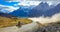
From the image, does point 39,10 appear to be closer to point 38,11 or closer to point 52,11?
point 38,11

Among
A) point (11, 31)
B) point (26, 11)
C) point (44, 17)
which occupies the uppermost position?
point (26, 11)

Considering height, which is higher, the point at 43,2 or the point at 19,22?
the point at 43,2

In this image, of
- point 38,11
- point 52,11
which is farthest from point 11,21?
point 52,11

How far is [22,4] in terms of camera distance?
1.85 meters

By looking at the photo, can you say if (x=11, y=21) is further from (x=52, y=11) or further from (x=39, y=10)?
(x=52, y=11)

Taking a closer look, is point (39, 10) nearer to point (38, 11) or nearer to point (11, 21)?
point (38, 11)

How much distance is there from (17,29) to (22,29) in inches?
2.7

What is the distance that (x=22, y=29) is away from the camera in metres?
1.78

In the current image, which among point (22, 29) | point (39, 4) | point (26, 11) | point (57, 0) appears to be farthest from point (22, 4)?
point (57, 0)

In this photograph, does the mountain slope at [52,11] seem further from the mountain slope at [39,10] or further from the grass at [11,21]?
the grass at [11,21]

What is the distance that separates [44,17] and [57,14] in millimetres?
185

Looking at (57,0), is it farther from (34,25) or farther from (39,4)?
(34,25)

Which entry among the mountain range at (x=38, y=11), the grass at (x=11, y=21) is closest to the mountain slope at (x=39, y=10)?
the mountain range at (x=38, y=11)

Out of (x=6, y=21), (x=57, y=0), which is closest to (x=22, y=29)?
(x=6, y=21)
